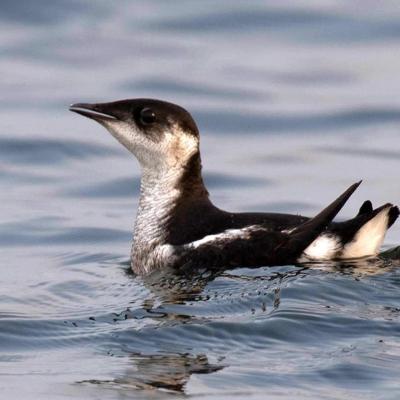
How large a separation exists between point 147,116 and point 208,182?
3.89 metres

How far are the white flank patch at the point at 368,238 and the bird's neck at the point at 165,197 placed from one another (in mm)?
1179

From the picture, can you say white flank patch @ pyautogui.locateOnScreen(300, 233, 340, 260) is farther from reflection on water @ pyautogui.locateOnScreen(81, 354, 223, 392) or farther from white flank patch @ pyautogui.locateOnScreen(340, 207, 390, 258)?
reflection on water @ pyautogui.locateOnScreen(81, 354, 223, 392)

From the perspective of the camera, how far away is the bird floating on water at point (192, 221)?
33.1ft

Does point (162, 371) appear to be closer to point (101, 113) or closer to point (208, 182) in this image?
point (101, 113)

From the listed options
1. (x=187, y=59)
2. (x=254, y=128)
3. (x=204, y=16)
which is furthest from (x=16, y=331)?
(x=204, y=16)

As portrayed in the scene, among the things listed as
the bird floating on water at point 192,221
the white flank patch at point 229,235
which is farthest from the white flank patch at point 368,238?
the white flank patch at point 229,235

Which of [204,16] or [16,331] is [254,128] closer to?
[204,16]

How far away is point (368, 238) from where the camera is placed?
10.4 m

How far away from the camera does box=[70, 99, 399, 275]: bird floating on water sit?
1010cm

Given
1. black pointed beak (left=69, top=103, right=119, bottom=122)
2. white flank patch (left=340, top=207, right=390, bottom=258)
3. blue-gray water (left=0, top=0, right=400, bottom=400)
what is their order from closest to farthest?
blue-gray water (left=0, top=0, right=400, bottom=400)
white flank patch (left=340, top=207, right=390, bottom=258)
black pointed beak (left=69, top=103, right=119, bottom=122)

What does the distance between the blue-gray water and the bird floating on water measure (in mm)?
148

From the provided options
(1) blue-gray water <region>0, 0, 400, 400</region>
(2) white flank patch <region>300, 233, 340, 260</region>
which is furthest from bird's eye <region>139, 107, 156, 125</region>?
(2) white flank patch <region>300, 233, 340, 260</region>

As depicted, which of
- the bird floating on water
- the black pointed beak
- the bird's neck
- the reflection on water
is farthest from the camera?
the black pointed beak

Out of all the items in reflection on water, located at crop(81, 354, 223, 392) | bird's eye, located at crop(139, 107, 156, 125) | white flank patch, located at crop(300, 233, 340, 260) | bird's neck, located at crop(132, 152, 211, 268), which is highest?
bird's eye, located at crop(139, 107, 156, 125)
